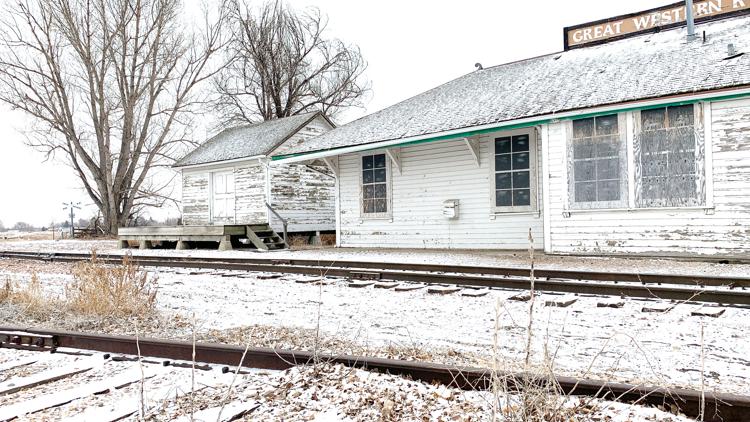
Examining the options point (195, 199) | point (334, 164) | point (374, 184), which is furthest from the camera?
point (195, 199)

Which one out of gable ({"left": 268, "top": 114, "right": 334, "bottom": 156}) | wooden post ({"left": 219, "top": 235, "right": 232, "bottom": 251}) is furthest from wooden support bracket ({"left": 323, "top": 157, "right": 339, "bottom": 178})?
wooden post ({"left": 219, "top": 235, "right": 232, "bottom": 251})

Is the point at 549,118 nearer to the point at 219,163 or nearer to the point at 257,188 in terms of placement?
the point at 257,188

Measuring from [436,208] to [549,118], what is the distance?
166 inches

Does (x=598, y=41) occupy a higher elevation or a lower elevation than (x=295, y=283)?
higher

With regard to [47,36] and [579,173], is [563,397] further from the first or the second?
[47,36]

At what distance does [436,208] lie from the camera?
47.4 ft

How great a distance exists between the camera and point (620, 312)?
5395 millimetres

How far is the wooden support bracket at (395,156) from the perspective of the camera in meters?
15.0

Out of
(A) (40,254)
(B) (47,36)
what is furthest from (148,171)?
(A) (40,254)

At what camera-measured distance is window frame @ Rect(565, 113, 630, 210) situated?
35.4 ft

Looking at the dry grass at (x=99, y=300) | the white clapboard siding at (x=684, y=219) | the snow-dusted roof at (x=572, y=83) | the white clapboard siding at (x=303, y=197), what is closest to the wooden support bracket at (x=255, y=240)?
the snow-dusted roof at (x=572, y=83)

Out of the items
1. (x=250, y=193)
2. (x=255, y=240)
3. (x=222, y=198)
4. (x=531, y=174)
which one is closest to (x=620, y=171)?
(x=531, y=174)

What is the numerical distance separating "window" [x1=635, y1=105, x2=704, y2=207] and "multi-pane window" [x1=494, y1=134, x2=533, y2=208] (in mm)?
2760

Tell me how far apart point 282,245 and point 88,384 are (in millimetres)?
14178
